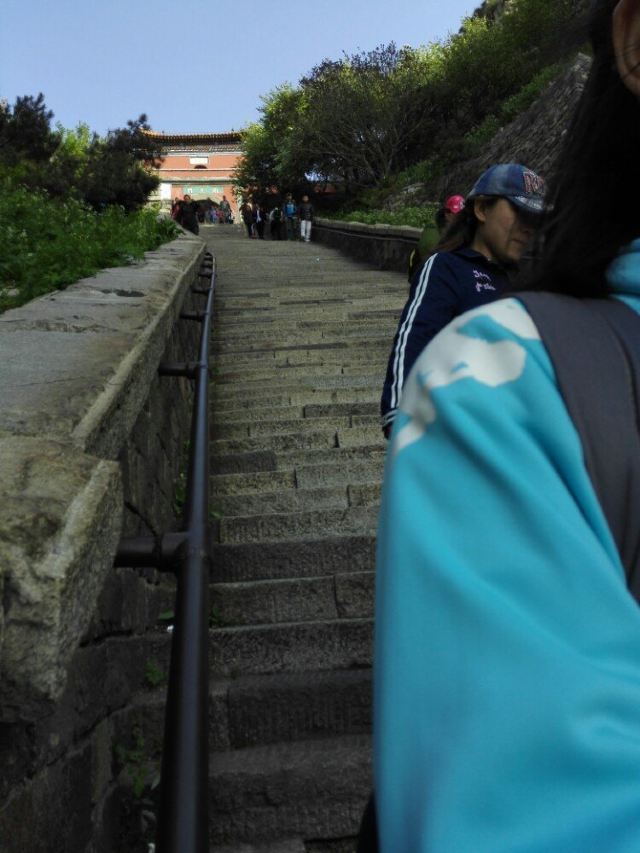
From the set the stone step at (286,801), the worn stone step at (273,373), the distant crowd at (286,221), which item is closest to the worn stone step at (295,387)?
the worn stone step at (273,373)

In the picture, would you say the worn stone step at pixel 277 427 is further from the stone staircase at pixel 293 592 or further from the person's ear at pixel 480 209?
the person's ear at pixel 480 209

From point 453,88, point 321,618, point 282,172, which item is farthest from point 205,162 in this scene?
point 321,618

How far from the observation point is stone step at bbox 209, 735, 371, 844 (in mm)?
2758

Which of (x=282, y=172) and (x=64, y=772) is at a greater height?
(x=282, y=172)

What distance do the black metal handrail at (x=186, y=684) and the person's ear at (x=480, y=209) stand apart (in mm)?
1197

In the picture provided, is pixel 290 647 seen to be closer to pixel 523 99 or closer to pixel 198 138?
pixel 523 99

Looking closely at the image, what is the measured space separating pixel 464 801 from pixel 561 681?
0.28 feet

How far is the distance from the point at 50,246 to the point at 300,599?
3229mm

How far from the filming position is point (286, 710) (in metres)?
3.03

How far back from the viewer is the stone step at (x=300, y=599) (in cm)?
359

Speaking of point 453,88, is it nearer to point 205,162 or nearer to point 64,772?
point 64,772

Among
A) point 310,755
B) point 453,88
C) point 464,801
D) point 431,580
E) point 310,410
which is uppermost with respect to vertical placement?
point 453,88

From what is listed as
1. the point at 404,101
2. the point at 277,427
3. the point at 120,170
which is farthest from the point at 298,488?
the point at 404,101

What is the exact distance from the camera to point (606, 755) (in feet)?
1.69
